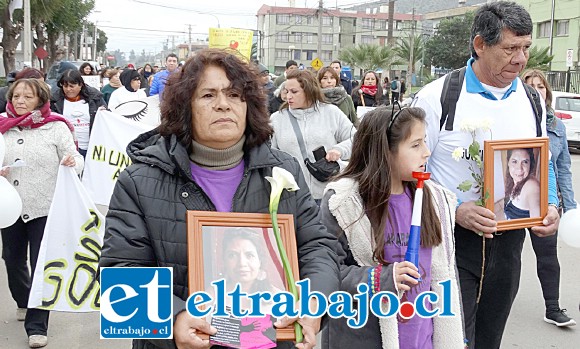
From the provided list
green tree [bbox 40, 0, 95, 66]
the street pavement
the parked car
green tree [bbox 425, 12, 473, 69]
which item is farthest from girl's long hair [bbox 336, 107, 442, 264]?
green tree [bbox 425, 12, 473, 69]

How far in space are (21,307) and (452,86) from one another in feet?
12.8

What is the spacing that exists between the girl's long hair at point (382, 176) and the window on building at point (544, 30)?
44350mm

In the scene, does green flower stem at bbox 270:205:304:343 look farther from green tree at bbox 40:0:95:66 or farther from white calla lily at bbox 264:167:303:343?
green tree at bbox 40:0:95:66

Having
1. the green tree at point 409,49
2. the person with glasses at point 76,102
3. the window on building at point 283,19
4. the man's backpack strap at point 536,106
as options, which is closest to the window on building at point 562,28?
the green tree at point 409,49

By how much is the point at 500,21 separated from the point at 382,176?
100 centimetres

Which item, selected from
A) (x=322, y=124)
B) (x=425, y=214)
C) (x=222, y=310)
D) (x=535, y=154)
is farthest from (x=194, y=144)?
(x=322, y=124)

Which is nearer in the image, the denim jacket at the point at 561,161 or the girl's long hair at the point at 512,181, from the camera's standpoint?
the girl's long hair at the point at 512,181

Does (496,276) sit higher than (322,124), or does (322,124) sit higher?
(322,124)

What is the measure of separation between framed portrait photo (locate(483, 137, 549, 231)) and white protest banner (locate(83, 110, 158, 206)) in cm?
513

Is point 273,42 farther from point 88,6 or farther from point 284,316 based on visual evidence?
point 284,316

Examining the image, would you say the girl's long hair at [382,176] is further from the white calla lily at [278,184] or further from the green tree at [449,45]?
the green tree at [449,45]

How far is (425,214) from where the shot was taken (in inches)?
116

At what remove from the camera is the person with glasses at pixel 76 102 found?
25.7 ft

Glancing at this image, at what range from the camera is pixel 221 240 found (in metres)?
2.25
